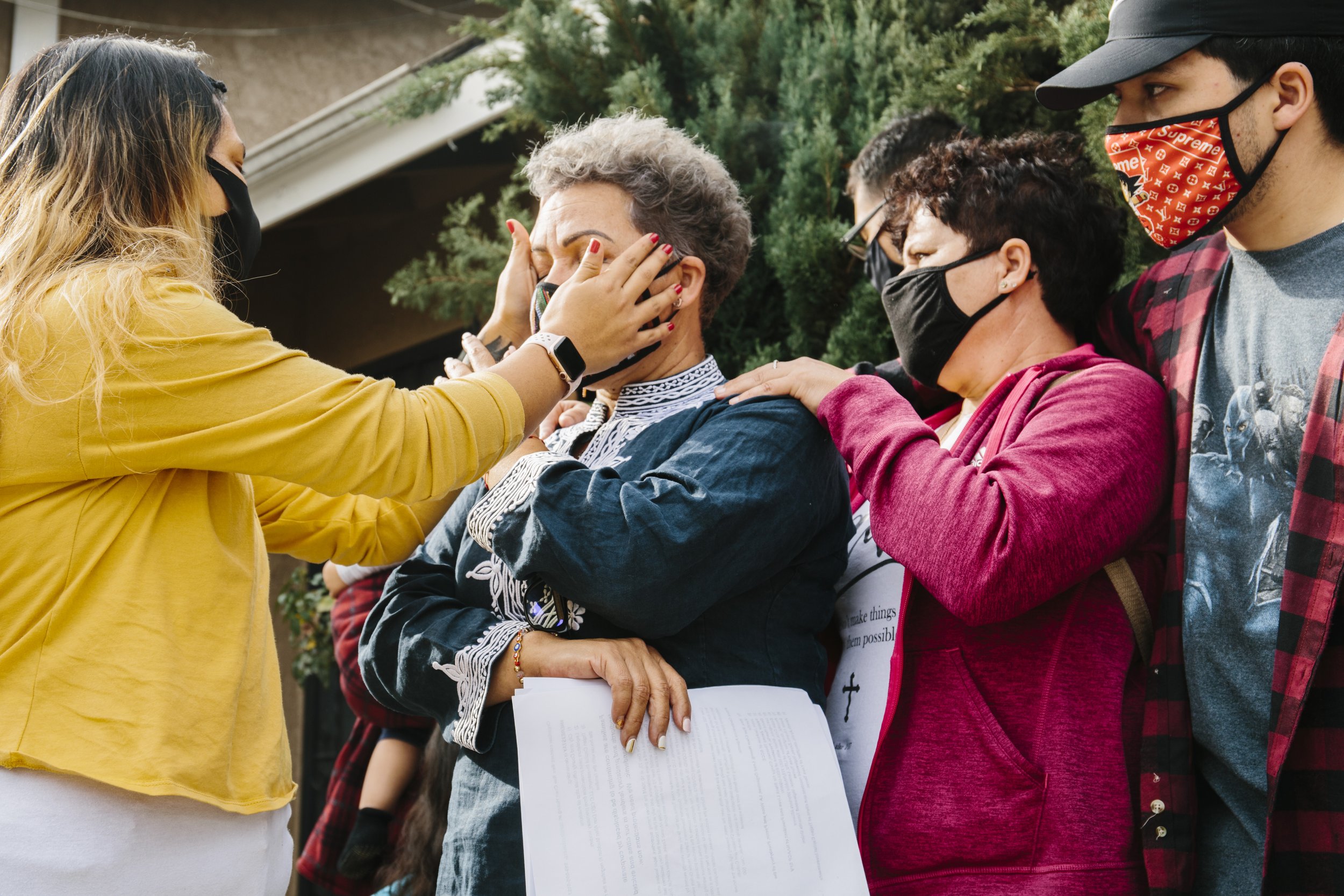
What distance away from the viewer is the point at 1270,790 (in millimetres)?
1669

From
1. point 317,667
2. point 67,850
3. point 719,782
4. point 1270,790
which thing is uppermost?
point 67,850

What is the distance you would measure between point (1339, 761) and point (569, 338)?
1.37 metres

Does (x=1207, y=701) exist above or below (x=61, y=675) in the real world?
below

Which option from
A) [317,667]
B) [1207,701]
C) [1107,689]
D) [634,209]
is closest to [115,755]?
[634,209]

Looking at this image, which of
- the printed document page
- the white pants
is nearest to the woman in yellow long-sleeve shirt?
the white pants

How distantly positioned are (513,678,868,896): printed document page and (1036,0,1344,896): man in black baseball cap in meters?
0.53

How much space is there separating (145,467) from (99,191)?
0.48 m

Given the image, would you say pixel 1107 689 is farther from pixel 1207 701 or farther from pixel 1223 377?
pixel 1223 377

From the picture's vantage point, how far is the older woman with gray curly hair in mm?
1824

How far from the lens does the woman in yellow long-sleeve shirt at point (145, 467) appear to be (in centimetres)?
164

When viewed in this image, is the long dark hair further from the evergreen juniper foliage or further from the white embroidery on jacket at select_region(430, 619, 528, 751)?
the evergreen juniper foliage

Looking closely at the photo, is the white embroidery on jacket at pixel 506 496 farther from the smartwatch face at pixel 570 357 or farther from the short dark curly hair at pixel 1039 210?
the short dark curly hair at pixel 1039 210

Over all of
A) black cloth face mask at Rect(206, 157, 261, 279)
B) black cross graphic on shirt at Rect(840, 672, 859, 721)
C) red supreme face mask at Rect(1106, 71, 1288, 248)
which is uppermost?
black cloth face mask at Rect(206, 157, 261, 279)

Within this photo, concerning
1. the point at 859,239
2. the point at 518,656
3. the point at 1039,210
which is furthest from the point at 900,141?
the point at 518,656
